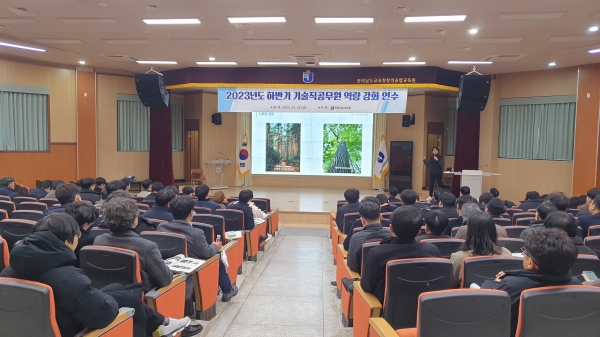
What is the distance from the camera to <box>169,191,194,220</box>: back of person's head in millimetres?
3582

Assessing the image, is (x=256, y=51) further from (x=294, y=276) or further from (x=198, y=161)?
(x=198, y=161)

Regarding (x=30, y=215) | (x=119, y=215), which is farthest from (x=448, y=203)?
(x=30, y=215)

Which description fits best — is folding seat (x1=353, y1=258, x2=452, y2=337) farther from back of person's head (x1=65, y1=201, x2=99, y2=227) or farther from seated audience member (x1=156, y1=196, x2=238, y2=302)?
back of person's head (x1=65, y1=201, x2=99, y2=227)

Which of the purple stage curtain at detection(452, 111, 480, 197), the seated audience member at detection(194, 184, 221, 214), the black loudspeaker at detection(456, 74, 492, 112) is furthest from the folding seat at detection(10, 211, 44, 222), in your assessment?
the purple stage curtain at detection(452, 111, 480, 197)

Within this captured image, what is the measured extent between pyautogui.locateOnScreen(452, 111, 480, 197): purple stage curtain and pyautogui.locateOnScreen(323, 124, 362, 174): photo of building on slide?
3.32m

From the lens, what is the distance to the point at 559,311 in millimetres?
1829

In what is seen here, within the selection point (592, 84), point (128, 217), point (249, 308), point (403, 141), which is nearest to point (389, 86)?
point (403, 141)

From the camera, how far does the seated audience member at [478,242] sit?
2684 mm

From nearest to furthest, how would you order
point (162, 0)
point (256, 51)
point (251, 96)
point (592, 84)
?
point (162, 0), point (256, 51), point (592, 84), point (251, 96)

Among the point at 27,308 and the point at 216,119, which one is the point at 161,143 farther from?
the point at 27,308

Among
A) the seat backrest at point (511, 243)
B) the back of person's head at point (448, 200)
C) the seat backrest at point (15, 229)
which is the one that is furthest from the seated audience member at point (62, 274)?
the back of person's head at point (448, 200)

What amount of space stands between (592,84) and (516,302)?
10.4m

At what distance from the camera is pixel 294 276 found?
5.01 m

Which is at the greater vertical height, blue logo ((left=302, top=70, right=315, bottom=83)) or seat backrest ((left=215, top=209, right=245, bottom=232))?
blue logo ((left=302, top=70, right=315, bottom=83))
